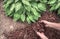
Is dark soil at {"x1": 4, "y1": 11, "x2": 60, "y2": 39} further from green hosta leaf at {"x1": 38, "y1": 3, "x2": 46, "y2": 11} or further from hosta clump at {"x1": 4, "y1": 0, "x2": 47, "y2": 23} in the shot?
green hosta leaf at {"x1": 38, "y1": 3, "x2": 46, "y2": 11}

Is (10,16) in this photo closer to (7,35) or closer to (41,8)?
(7,35)

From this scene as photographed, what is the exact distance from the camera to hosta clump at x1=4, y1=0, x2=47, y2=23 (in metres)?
5.54

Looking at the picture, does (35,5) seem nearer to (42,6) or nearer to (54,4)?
(42,6)

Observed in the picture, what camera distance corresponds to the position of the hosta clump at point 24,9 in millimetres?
5539

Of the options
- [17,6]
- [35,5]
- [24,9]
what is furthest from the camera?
[35,5]

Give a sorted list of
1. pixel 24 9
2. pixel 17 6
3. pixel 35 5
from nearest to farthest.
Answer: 1. pixel 17 6
2. pixel 24 9
3. pixel 35 5

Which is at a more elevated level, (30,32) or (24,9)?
(24,9)

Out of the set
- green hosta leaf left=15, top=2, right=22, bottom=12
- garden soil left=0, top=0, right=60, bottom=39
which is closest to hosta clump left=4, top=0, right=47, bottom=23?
green hosta leaf left=15, top=2, right=22, bottom=12

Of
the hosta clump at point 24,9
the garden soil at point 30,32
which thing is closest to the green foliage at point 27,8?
the hosta clump at point 24,9

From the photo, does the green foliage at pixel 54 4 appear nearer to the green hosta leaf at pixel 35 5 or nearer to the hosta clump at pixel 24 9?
the hosta clump at pixel 24 9

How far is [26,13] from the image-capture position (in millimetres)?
5656

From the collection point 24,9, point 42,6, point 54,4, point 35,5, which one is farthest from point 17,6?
point 54,4

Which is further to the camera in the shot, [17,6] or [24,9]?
[24,9]

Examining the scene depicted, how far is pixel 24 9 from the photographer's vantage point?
18.3ft
